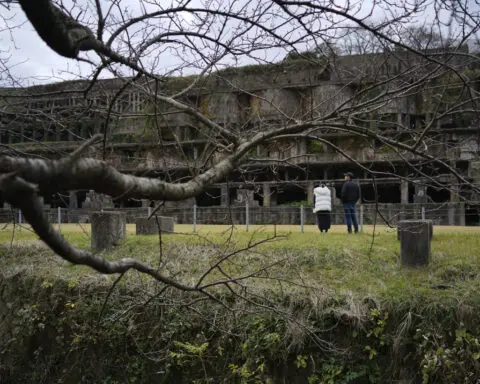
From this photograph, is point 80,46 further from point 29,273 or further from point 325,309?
point 29,273

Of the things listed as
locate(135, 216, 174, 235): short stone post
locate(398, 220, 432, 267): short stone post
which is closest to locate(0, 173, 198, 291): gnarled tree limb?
locate(398, 220, 432, 267): short stone post

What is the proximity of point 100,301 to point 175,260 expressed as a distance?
1.59 metres

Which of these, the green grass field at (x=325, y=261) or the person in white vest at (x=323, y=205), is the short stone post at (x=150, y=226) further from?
the person in white vest at (x=323, y=205)

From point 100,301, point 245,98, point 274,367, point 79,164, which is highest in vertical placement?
point 245,98

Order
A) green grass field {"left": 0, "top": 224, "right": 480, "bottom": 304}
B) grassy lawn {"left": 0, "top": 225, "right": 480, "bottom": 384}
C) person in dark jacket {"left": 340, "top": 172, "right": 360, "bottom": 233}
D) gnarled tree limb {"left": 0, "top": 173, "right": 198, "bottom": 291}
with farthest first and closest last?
person in dark jacket {"left": 340, "top": 172, "right": 360, "bottom": 233}
green grass field {"left": 0, "top": 224, "right": 480, "bottom": 304}
grassy lawn {"left": 0, "top": 225, "right": 480, "bottom": 384}
gnarled tree limb {"left": 0, "top": 173, "right": 198, "bottom": 291}

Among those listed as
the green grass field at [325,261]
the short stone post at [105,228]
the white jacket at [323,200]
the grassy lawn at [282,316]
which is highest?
the white jacket at [323,200]

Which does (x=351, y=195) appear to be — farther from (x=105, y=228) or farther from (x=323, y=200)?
(x=105, y=228)

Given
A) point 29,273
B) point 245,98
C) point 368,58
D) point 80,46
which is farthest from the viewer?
point 245,98

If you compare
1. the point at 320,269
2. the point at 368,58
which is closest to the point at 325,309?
the point at 320,269

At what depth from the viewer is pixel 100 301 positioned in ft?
30.7

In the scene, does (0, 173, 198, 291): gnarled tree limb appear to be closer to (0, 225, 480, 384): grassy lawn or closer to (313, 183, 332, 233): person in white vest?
(0, 225, 480, 384): grassy lawn

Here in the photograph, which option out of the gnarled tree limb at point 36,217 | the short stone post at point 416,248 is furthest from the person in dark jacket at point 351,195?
the gnarled tree limb at point 36,217

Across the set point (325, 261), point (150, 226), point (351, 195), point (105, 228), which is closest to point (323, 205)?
point (351, 195)

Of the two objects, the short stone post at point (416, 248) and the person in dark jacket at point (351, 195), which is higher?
the person in dark jacket at point (351, 195)
